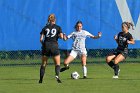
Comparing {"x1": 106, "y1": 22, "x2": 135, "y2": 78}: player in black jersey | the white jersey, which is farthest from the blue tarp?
{"x1": 106, "y1": 22, "x2": 135, "y2": 78}: player in black jersey

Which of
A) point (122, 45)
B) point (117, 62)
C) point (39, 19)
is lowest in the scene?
point (117, 62)

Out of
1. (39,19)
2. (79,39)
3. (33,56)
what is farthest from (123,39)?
(33,56)

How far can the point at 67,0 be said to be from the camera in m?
26.4

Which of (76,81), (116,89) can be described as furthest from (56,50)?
(116,89)

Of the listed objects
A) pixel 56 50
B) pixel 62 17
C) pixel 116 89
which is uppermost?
pixel 62 17

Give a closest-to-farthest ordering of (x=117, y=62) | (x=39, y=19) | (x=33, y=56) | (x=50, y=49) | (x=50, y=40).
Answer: (x=50, y=49) < (x=50, y=40) < (x=117, y=62) < (x=39, y=19) < (x=33, y=56)

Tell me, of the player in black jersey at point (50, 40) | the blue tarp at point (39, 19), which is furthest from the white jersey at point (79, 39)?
the blue tarp at point (39, 19)

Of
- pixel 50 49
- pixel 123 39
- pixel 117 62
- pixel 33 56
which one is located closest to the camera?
pixel 50 49

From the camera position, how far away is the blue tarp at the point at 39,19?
2600 cm

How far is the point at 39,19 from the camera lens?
2603 cm

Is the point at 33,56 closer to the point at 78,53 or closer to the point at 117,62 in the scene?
the point at 78,53

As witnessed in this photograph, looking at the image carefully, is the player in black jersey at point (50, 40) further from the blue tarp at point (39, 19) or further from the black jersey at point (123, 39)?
the blue tarp at point (39, 19)

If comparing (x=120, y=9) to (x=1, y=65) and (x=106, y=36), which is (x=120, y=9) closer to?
(x=106, y=36)

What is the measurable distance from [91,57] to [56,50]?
11.2 meters
